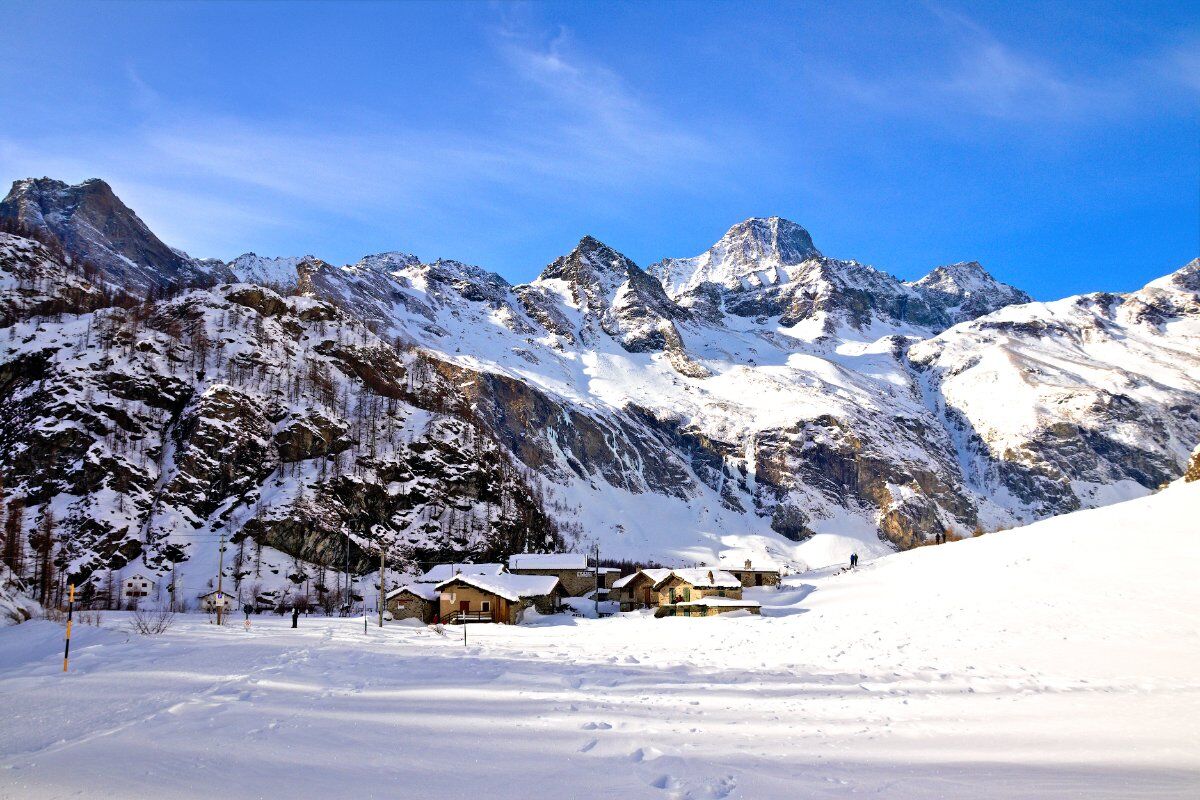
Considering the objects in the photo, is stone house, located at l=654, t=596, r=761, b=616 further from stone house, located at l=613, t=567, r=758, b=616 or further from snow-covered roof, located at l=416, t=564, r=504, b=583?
snow-covered roof, located at l=416, t=564, r=504, b=583

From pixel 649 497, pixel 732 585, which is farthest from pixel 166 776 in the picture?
pixel 649 497

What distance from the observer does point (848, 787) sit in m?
10.3

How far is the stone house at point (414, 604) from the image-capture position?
216 ft

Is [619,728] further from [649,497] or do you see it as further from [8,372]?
[649,497]

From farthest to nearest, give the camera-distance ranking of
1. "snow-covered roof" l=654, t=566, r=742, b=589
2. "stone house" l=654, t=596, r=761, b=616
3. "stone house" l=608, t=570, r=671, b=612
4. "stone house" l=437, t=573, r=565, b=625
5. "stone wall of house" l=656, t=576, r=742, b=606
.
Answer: "stone house" l=608, t=570, r=671, b=612 → "snow-covered roof" l=654, t=566, r=742, b=589 → "stone wall of house" l=656, t=576, r=742, b=606 → "stone house" l=437, t=573, r=565, b=625 → "stone house" l=654, t=596, r=761, b=616

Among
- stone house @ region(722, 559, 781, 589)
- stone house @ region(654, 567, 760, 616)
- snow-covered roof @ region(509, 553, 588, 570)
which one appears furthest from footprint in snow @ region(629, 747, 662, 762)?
stone house @ region(722, 559, 781, 589)

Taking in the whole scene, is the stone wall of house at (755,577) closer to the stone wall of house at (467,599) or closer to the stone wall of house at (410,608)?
the stone wall of house at (467,599)

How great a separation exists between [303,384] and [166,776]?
108m

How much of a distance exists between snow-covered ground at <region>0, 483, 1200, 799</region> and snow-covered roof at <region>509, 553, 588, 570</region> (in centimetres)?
5320

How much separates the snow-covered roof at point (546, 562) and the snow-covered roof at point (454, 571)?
5.59 meters

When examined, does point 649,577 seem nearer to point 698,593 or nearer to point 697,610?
point 698,593

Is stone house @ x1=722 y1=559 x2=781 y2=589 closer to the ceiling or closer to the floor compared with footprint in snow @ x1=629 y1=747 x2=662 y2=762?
closer to the floor

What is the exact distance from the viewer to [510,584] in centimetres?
7025

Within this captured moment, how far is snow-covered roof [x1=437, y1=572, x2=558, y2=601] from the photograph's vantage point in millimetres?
63750
